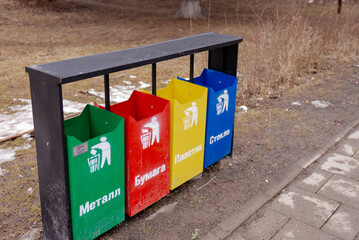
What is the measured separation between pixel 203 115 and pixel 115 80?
13.6ft

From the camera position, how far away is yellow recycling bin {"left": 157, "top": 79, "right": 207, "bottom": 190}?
3.16 m

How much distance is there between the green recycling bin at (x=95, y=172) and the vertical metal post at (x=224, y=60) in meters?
1.52

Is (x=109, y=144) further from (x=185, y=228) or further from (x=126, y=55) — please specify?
(x=185, y=228)

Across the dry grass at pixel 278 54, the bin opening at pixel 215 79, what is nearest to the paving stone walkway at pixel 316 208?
the bin opening at pixel 215 79

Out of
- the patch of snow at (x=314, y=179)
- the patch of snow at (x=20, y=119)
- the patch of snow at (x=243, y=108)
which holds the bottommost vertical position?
the patch of snow at (x=20, y=119)

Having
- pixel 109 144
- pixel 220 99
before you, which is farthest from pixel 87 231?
pixel 220 99

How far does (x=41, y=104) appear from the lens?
8.01 ft

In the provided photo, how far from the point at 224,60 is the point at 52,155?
207 centimetres

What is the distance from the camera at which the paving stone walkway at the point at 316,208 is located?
2.96m

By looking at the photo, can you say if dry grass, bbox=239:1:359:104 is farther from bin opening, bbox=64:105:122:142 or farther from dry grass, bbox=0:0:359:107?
bin opening, bbox=64:105:122:142

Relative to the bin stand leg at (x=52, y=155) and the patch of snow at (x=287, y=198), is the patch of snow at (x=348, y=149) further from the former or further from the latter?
the bin stand leg at (x=52, y=155)

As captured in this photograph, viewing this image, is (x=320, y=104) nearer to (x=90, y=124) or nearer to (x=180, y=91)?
(x=180, y=91)

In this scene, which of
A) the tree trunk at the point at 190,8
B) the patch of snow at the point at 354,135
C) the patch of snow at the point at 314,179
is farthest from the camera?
the tree trunk at the point at 190,8

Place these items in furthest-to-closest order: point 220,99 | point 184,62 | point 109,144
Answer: point 184,62 < point 220,99 < point 109,144
